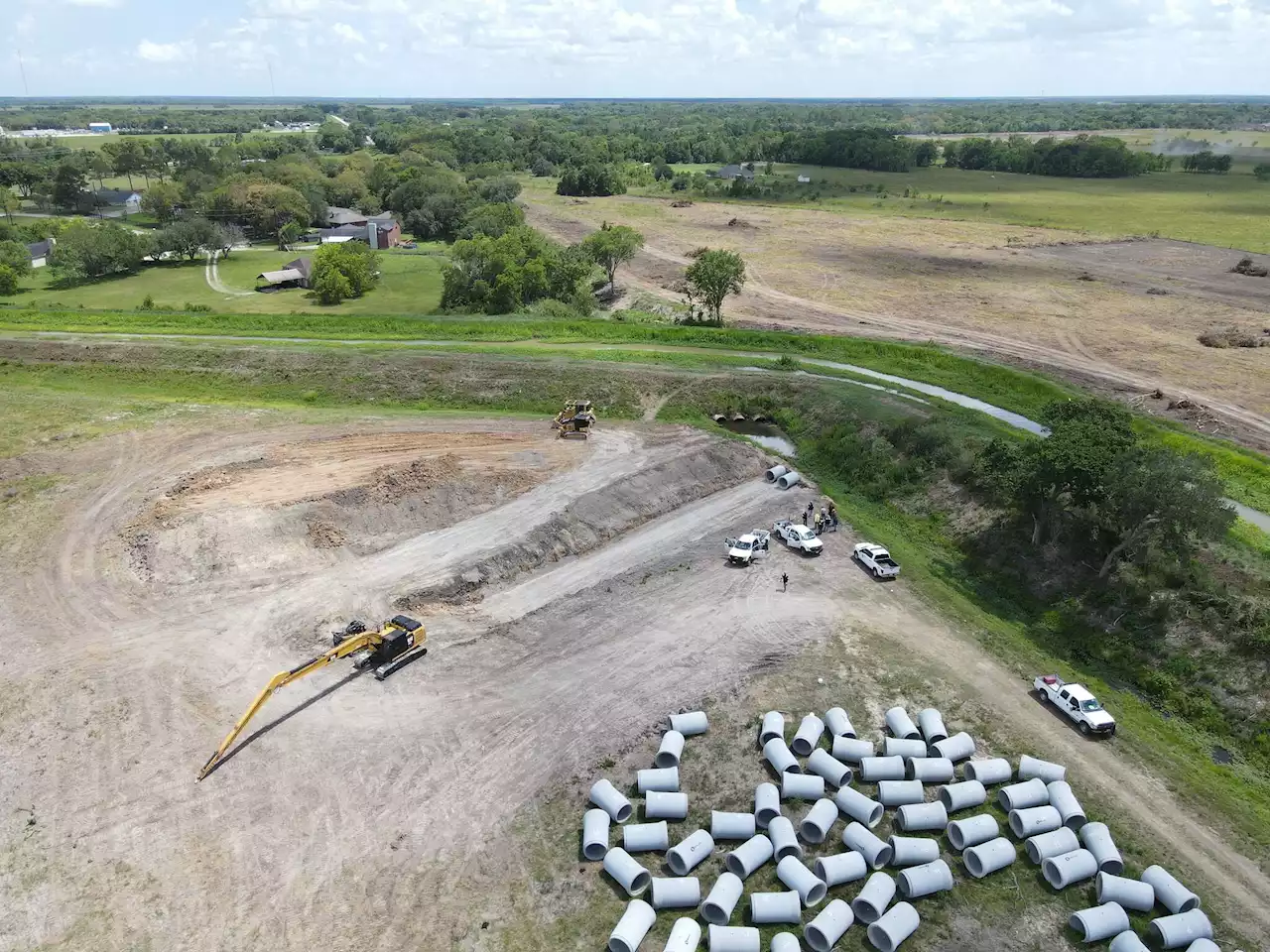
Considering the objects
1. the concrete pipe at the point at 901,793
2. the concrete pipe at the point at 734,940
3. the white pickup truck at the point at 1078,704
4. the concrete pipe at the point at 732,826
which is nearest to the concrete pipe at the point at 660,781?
the concrete pipe at the point at 732,826

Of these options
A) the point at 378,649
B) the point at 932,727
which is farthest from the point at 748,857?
the point at 378,649

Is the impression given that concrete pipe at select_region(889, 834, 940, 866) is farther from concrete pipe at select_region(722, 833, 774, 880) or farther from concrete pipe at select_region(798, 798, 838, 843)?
concrete pipe at select_region(722, 833, 774, 880)

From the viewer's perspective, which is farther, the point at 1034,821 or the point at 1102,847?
the point at 1034,821

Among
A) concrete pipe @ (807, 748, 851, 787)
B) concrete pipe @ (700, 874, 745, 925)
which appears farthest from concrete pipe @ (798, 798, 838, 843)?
concrete pipe @ (700, 874, 745, 925)

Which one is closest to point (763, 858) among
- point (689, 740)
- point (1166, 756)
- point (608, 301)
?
point (689, 740)

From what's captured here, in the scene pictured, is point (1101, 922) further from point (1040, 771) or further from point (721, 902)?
point (721, 902)

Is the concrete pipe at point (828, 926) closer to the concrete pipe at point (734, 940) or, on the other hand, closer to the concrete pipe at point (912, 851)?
the concrete pipe at point (734, 940)

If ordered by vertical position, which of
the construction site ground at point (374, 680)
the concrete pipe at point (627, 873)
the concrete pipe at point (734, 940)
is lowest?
the construction site ground at point (374, 680)
